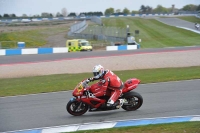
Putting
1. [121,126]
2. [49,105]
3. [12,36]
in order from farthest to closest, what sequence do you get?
1. [12,36]
2. [49,105]
3. [121,126]

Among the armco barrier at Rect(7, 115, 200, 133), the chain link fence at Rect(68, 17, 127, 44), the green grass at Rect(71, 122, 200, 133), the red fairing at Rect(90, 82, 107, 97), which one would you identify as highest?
the red fairing at Rect(90, 82, 107, 97)

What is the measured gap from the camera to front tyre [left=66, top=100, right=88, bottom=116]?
1081 centimetres

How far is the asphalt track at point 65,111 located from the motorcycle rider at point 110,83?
1.40 ft

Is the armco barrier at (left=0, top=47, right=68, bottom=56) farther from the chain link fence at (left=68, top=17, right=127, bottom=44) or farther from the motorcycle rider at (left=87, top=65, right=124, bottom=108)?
the motorcycle rider at (left=87, top=65, right=124, bottom=108)

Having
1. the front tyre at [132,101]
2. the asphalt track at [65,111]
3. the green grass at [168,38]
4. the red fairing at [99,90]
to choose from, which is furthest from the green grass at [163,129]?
the green grass at [168,38]

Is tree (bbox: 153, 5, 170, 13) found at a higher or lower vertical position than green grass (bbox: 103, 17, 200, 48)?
higher

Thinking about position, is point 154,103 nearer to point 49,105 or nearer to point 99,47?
point 49,105

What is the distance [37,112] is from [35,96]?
3.28 m

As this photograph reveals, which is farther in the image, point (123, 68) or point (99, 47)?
point (99, 47)

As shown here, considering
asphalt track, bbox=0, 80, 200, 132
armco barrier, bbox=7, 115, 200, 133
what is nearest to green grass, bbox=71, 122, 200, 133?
armco barrier, bbox=7, 115, 200, 133

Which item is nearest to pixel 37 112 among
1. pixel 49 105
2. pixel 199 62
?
pixel 49 105

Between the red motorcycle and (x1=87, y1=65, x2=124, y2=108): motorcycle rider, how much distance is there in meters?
0.11

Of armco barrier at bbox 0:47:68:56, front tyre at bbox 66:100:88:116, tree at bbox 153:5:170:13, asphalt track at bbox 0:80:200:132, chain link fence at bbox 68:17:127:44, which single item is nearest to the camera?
asphalt track at bbox 0:80:200:132

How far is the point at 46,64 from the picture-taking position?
1080 inches
